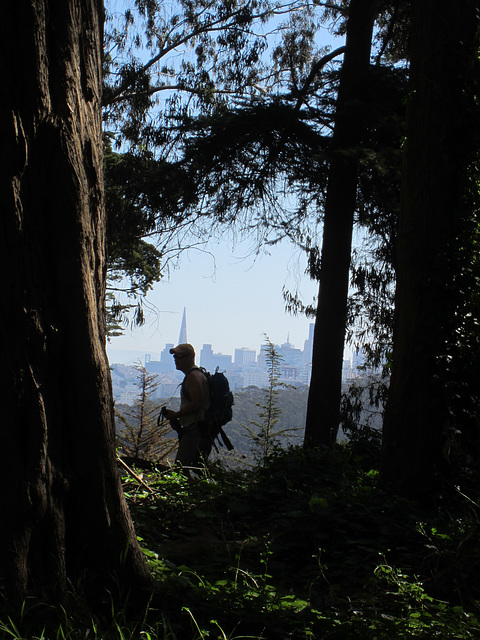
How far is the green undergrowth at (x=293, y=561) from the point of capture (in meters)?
2.30

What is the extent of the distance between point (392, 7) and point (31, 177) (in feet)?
34.8

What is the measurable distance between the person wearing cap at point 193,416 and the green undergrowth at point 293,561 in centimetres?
82

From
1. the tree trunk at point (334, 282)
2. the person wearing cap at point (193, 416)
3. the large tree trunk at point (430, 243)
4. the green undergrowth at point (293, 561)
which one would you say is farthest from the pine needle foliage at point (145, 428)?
the large tree trunk at point (430, 243)

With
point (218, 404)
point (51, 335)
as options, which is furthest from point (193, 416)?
point (51, 335)

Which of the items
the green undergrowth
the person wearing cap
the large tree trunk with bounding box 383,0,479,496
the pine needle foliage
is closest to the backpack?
the person wearing cap

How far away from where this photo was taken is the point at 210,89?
12133 mm

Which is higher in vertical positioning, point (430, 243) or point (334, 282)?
point (430, 243)

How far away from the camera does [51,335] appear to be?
242 centimetres

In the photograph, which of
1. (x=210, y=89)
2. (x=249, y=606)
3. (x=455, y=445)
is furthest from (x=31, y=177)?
(x=210, y=89)

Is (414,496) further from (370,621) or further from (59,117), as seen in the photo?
(59,117)

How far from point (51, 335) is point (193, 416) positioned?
3.89m

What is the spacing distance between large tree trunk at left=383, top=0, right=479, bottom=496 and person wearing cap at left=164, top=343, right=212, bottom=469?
6.32 feet

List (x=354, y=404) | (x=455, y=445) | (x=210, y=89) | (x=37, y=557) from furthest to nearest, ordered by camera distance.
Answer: (x=210, y=89)
(x=354, y=404)
(x=455, y=445)
(x=37, y=557)

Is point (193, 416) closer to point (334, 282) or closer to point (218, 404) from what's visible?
point (218, 404)
